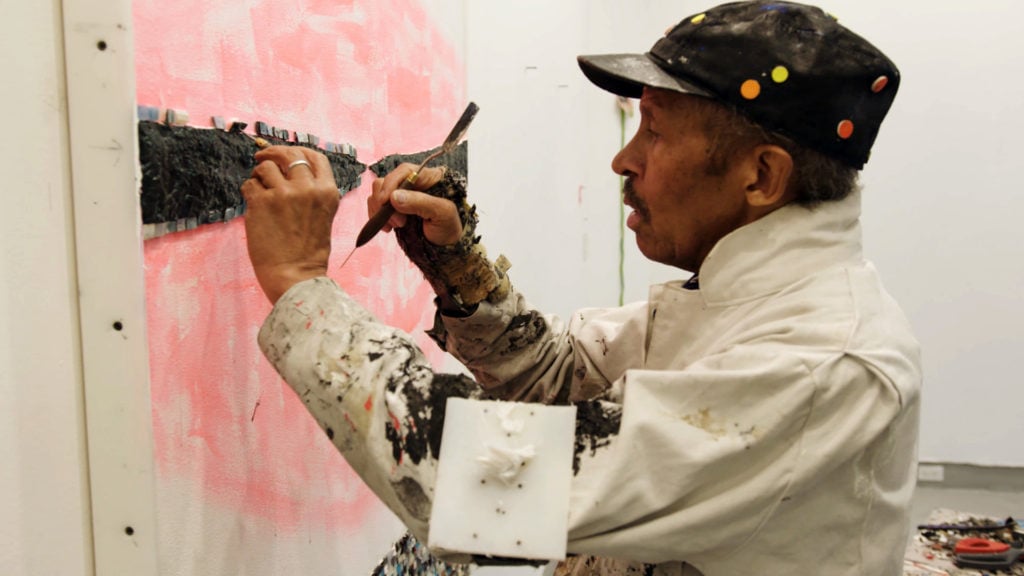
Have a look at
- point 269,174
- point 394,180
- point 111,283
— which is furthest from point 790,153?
point 111,283

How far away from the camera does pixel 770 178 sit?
913mm

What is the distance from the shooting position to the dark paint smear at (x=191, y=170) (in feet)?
2.18

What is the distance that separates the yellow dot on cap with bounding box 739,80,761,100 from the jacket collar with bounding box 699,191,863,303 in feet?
0.43

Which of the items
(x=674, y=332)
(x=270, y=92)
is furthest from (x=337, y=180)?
(x=674, y=332)

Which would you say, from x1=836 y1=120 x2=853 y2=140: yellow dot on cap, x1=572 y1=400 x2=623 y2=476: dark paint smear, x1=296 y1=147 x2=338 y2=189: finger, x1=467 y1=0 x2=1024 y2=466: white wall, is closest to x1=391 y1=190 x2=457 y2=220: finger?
x1=296 y1=147 x2=338 y2=189: finger

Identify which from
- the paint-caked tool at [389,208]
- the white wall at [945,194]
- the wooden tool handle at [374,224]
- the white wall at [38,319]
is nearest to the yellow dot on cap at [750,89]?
the paint-caked tool at [389,208]

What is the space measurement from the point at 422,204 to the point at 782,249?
411mm

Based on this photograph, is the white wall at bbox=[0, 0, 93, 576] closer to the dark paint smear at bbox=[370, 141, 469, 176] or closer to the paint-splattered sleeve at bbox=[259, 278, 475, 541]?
the paint-splattered sleeve at bbox=[259, 278, 475, 541]

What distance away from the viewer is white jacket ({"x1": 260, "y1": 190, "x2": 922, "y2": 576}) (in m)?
0.72

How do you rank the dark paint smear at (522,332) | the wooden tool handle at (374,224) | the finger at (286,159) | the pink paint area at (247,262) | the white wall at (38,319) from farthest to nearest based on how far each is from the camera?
the dark paint smear at (522,332), the wooden tool handle at (374,224), the finger at (286,159), the pink paint area at (247,262), the white wall at (38,319)

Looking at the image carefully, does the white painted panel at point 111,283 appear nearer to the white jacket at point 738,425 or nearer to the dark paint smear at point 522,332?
the white jacket at point 738,425

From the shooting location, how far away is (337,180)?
103 centimetres

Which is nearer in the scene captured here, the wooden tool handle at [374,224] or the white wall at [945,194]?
the wooden tool handle at [374,224]

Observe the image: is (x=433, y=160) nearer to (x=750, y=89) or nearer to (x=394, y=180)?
(x=394, y=180)
